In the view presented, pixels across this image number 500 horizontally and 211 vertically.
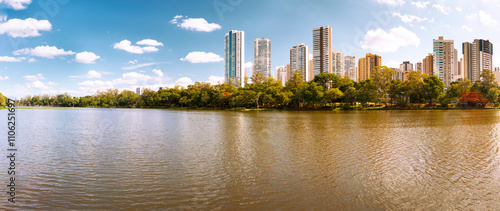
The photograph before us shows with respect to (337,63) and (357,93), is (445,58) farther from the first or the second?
(357,93)

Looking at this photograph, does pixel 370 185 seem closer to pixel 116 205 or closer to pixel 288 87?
pixel 116 205

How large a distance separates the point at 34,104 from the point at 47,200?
223054 millimetres

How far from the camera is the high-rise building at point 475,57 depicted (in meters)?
146

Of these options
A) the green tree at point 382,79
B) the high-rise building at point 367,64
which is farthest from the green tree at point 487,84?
the high-rise building at point 367,64

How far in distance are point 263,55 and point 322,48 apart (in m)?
55.3

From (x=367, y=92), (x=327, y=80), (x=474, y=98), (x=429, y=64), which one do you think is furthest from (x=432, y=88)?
(x=429, y=64)

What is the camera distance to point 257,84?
3656 inches

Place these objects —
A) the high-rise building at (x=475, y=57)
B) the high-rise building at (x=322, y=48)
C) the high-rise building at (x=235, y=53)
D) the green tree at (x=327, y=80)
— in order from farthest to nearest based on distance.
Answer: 1. the high-rise building at (x=235, y=53)
2. the high-rise building at (x=475, y=57)
3. the high-rise building at (x=322, y=48)
4. the green tree at (x=327, y=80)

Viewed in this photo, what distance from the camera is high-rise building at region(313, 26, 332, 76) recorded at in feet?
432

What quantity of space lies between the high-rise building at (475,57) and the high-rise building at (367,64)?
50.2 metres

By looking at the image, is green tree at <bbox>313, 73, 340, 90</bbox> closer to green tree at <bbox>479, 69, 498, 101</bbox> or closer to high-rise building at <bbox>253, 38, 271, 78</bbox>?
green tree at <bbox>479, 69, 498, 101</bbox>

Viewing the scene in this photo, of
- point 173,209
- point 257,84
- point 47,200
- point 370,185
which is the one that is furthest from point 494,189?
point 257,84

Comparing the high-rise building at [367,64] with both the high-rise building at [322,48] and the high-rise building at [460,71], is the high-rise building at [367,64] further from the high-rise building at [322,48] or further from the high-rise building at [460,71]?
the high-rise building at [460,71]

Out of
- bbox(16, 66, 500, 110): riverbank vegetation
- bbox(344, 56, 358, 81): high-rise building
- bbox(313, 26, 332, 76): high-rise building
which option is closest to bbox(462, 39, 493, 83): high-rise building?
bbox(344, 56, 358, 81): high-rise building
